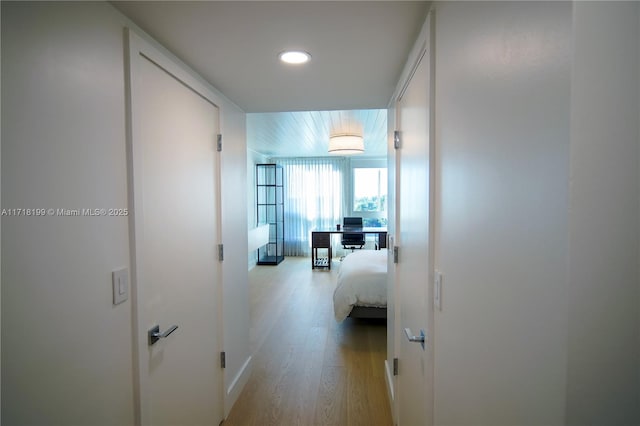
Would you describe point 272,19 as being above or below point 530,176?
above

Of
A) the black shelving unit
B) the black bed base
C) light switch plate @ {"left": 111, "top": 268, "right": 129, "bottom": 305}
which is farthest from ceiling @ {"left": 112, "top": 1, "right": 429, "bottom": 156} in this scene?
the black shelving unit

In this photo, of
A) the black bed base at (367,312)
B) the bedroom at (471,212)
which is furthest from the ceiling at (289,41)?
the black bed base at (367,312)

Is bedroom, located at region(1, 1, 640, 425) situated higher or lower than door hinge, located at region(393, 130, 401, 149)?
lower

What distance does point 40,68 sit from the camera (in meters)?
0.79

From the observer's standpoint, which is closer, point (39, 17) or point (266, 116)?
point (39, 17)

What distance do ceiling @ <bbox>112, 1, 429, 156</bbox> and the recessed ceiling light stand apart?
1.3 inches

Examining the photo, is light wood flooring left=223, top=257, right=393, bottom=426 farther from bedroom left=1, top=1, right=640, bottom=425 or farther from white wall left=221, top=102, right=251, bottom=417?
bedroom left=1, top=1, right=640, bottom=425

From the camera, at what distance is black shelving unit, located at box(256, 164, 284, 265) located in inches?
267

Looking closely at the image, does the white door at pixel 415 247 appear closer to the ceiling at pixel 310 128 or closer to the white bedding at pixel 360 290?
the white bedding at pixel 360 290

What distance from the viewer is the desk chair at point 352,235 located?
259 inches

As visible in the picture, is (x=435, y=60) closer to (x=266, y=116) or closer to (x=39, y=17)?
(x=39, y=17)

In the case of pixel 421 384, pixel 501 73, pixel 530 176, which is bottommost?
pixel 421 384

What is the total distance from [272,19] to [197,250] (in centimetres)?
116

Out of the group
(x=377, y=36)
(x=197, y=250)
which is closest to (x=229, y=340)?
(x=197, y=250)
